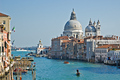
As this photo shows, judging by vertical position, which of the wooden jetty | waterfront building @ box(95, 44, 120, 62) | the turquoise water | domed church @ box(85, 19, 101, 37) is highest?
domed church @ box(85, 19, 101, 37)

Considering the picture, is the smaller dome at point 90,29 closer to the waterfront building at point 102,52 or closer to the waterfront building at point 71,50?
the waterfront building at point 71,50

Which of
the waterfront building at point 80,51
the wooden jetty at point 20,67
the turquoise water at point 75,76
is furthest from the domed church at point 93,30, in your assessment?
the wooden jetty at point 20,67

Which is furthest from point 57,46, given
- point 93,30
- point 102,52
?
point 102,52

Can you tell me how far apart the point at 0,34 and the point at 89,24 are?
8100 cm

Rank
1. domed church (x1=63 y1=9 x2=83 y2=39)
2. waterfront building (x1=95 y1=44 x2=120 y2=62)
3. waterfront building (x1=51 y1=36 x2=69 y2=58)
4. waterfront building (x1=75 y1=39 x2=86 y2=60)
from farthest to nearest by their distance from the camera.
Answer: domed church (x1=63 y1=9 x2=83 y2=39) < waterfront building (x1=51 y1=36 x2=69 y2=58) < waterfront building (x1=75 y1=39 x2=86 y2=60) < waterfront building (x1=95 y1=44 x2=120 y2=62)

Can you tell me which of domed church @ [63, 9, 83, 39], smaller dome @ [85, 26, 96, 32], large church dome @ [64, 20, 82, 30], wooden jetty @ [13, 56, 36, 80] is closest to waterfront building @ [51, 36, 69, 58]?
domed church @ [63, 9, 83, 39]

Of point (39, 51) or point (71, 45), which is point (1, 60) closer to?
point (71, 45)

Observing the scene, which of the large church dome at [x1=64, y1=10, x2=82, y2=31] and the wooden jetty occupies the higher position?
the large church dome at [x1=64, y1=10, x2=82, y2=31]

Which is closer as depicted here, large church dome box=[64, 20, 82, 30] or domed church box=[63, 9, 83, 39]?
domed church box=[63, 9, 83, 39]

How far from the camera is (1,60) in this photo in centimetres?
1302

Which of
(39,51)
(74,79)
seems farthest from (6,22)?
(39,51)

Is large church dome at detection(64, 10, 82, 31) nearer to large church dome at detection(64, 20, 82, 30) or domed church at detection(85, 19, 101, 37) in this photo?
large church dome at detection(64, 20, 82, 30)

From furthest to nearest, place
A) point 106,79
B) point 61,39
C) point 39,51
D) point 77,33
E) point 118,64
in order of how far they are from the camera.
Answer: point 39,51 < point 77,33 < point 61,39 < point 118,64 < point 106,79

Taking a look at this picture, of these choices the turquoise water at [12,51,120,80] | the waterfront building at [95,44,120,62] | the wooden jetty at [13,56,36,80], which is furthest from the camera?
the waterfront building at [95,44,120,62]
